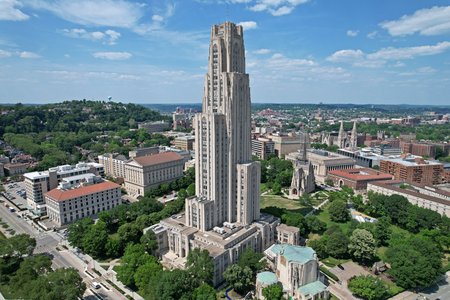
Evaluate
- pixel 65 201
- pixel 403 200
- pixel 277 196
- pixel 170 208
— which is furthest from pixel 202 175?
pixel 403 200

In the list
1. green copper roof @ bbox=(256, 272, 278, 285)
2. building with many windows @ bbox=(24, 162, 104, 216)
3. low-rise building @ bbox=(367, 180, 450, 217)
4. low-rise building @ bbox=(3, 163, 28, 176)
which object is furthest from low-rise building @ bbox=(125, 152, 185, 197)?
low-rise building @ bbox=(367, 180, 450, 217)

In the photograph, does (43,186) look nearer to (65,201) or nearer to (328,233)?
(65,201)

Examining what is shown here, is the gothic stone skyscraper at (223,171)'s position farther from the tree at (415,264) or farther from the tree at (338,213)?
the tree at (415,264)

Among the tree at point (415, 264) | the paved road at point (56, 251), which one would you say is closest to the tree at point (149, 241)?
the paved road at point (56, 251)

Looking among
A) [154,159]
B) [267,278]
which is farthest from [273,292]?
[154,159]

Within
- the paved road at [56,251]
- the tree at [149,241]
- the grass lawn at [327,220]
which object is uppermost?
the tree at [149,241]

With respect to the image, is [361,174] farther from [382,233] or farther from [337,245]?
[337,245]
